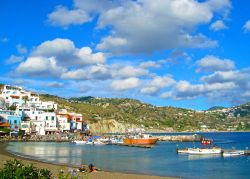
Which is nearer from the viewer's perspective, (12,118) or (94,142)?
(94,142)

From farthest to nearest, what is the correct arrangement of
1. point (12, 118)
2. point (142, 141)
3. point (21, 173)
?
1. point (12, 118)
2. point (142, 141)
3. point (21, 173)

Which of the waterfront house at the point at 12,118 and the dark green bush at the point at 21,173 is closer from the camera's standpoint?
the dark green bush at the point at 21,173

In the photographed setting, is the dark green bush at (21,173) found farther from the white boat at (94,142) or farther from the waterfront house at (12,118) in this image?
the waterfront house at (12,118)

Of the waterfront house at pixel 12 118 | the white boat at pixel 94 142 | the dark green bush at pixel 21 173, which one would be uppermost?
the waterfront house at pixel 12 118

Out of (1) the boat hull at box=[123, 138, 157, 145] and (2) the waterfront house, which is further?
(2) the waterfront house

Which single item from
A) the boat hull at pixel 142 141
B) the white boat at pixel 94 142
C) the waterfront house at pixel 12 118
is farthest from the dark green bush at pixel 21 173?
the waterfront house at pixel 12 118

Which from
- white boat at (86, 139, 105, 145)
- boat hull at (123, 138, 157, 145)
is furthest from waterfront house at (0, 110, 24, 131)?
boat hull at (123, 138, 157, 145)

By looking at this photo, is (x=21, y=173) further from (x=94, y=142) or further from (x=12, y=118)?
(x=12, y=118)

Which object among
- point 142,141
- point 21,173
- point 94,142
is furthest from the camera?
point 142,141

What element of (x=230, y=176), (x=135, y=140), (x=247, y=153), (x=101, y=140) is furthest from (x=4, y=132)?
(x=230, y=176)

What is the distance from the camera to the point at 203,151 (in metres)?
82.4

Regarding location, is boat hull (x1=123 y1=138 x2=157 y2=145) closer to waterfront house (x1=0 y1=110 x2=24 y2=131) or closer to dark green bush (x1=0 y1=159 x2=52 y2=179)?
waterfront house (x1=0 y1=110 x2=24 y2=131)

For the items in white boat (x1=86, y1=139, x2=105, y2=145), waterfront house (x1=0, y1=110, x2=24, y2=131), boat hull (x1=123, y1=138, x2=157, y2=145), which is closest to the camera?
boat hull (x1=123, y1=138, x2=157, y2=145)

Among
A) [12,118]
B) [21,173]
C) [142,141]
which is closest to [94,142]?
[142,141]
